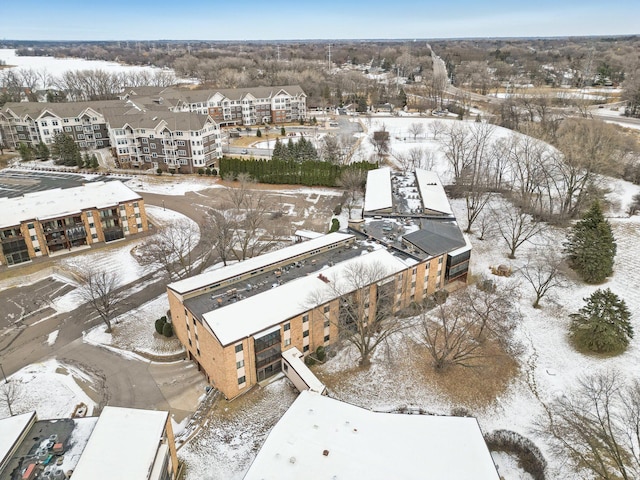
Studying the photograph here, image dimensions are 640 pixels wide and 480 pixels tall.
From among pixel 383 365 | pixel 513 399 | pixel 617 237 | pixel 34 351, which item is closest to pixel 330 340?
pixel 383 365

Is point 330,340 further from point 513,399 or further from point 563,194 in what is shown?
point 563,194

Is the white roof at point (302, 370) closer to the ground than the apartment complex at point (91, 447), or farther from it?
closer to the ground

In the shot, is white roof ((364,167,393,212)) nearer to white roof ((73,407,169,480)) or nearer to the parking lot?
white roof ((73,407,169,480))

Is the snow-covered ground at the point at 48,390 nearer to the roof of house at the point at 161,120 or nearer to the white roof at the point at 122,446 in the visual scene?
the white roof at the point at 122,446

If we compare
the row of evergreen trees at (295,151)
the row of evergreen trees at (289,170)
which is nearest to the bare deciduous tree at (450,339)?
the row of evergreen trees at (289,170)

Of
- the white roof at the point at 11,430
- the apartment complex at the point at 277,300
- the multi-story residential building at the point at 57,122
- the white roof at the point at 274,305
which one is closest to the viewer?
the white roof at the point at 11,430

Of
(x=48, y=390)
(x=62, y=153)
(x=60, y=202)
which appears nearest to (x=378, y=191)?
(x=60, y=202)

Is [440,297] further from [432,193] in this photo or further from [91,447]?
[91,447]

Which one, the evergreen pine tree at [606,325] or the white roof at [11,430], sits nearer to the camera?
the white roof at [11,430]
